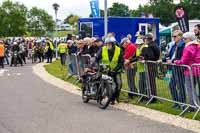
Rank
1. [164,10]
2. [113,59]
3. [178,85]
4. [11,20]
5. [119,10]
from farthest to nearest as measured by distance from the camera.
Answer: [119,10] → [11,20] → [164,10] → [113,59] → [178,85]

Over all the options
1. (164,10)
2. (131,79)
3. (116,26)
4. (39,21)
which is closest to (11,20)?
(39,21)

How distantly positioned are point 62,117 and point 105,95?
2.11m

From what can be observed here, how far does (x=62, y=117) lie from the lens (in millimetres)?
11914

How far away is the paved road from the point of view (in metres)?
10.3

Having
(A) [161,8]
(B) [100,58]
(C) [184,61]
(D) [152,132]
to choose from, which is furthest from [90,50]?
(A) [161,8]

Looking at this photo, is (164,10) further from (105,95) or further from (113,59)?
(105,95)

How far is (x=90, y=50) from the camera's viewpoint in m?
19.0

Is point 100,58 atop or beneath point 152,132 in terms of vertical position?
atop

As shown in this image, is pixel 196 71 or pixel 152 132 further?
pixel 196 71

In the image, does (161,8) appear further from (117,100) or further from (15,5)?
(117,100)

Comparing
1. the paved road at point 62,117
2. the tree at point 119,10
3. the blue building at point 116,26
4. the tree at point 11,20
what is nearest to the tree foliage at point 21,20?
the tree at point 11,20

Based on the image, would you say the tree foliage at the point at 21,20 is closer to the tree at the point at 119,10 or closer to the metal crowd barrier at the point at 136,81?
the tree at the point at 119,10

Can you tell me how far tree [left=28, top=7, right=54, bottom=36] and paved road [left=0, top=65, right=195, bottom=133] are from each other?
9410 cm

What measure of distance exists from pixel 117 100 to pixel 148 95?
0.96m
